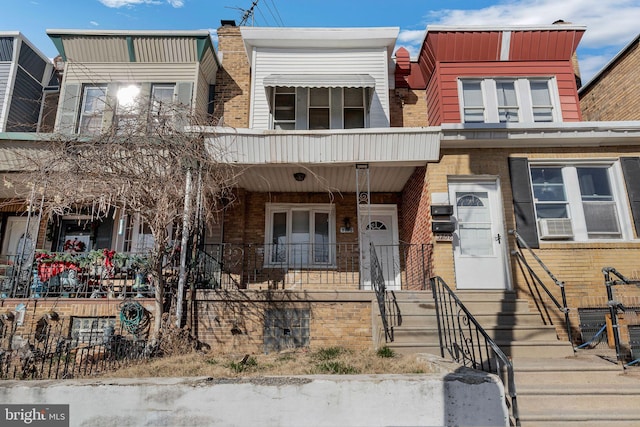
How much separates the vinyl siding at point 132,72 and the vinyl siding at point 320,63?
1.86 metres

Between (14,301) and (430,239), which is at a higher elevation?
(430,239)

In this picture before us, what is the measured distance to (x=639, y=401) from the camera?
4809mm

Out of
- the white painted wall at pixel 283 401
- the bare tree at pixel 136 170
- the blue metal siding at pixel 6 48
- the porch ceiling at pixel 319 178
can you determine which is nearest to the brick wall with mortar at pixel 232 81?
the porch ceiling at pixel 319 178

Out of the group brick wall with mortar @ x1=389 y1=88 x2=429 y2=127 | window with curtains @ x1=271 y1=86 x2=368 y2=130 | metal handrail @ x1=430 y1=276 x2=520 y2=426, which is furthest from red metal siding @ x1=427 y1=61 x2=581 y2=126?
metal handrail @ x1=430 y1=276 x2=520 y2=426

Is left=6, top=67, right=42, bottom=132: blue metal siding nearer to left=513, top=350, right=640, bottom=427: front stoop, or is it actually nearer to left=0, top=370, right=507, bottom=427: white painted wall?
left=0, top=370, right=507, bottom=427: white painted wall

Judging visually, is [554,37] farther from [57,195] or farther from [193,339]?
[57,195]

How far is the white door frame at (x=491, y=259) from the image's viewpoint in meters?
8.13

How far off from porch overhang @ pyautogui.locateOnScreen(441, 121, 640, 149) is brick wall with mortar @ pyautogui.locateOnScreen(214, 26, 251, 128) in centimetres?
578

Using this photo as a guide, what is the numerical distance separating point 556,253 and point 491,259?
1275 millimetres

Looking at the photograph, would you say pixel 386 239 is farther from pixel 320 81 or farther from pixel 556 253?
pixel 320 81

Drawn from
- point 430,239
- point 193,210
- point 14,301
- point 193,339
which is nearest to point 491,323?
point 430,239

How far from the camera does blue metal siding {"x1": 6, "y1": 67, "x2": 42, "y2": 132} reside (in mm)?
11438

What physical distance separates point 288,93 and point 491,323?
773cm

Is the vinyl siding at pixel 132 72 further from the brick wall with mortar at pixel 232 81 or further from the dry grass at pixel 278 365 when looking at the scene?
the dry grass at pixel 278 365
